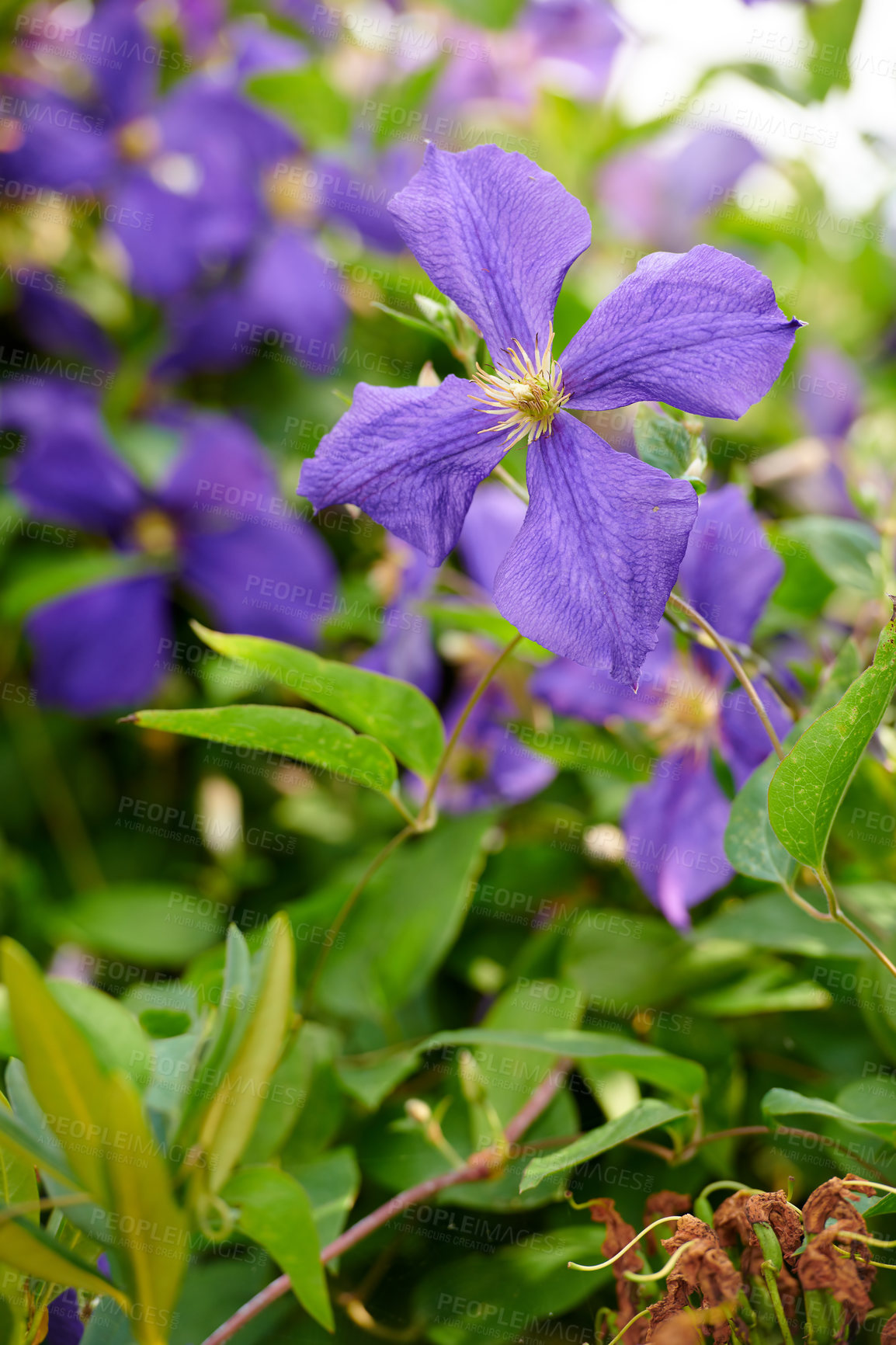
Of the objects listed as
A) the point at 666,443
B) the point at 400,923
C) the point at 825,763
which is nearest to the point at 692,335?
the point at 666,443

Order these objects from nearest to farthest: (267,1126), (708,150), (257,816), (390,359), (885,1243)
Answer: (885,1243)
(267,1126)
(257,816)
(390,359)
(708,150)

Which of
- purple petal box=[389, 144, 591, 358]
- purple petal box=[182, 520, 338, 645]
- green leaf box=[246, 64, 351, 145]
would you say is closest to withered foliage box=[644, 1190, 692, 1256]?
purple petal box=[389, 144, 591, 358]

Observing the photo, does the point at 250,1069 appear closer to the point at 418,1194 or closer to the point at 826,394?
the point at 418,1194

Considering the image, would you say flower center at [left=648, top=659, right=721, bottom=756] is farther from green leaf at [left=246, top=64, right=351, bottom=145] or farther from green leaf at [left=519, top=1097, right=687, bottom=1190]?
green leaf at [left=246, top=64, right=351, bottom=145]

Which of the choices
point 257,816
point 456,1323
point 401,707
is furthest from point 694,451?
point 257,816

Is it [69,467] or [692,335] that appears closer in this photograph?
[692,335]

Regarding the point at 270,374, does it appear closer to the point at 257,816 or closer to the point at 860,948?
the point at 257,816
